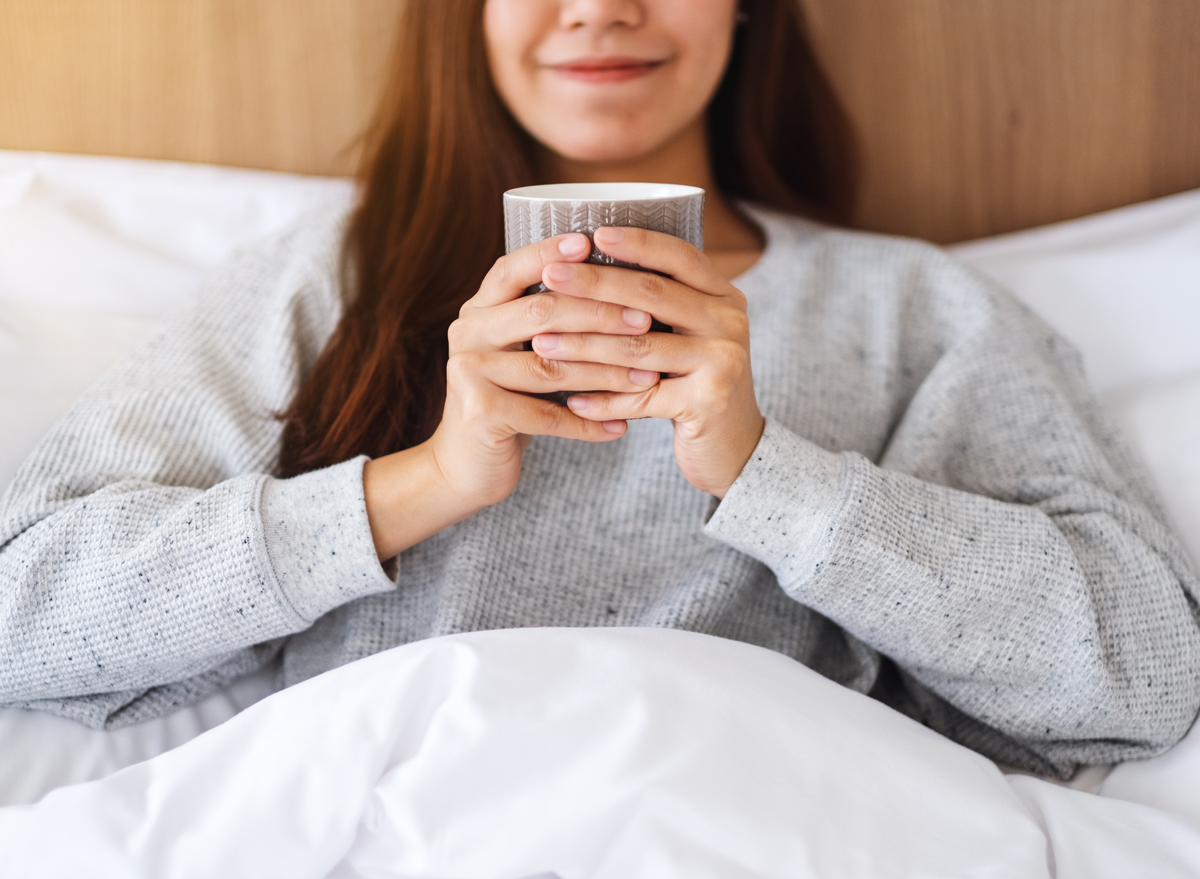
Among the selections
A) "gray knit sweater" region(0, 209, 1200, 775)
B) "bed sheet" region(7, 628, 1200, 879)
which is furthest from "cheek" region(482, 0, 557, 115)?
"bed sheet" region(7, 628, 1200, 879)

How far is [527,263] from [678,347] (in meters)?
0.12

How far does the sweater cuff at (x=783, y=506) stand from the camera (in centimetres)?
70

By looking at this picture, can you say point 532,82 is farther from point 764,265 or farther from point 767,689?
point 767,689

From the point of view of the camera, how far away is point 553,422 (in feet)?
2.12

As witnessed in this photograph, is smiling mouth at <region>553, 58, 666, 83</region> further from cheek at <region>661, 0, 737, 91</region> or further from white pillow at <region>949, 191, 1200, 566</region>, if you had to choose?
white pillow at <region>949, 191, 1200, 566</region>

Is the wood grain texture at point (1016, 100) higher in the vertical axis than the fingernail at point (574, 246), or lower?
higher

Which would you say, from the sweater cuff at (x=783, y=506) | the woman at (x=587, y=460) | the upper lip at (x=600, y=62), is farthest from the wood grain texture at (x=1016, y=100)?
the sweater cuff at (x=783, y=506)

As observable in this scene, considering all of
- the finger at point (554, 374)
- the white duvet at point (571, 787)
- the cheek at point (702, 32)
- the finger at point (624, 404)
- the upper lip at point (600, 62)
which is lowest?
→ the white duvet at point (571, 787)

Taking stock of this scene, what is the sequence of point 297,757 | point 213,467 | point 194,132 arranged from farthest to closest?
point 194,132, point 213,467, point 297,757

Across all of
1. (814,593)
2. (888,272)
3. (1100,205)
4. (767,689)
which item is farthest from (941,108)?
(767,689)

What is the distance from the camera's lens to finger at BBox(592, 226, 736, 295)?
1.83ft

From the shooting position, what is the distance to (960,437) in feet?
2.92

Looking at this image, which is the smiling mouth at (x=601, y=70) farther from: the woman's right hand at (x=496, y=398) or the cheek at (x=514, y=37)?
the woman's right hand at (x=496, y=398)

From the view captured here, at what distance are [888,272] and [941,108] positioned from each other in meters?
0.42
